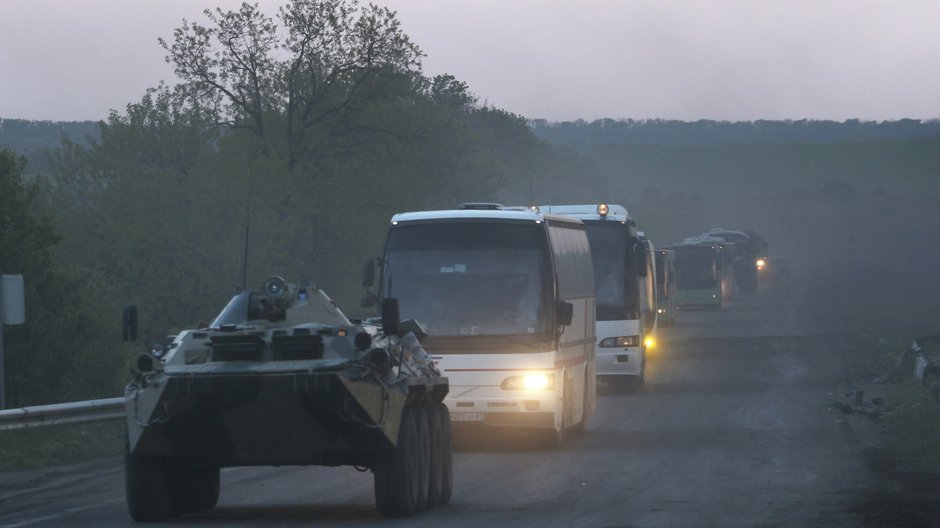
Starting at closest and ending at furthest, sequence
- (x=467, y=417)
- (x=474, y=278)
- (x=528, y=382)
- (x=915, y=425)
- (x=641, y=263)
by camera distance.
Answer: (x=528, y=382) → (x=467, y=417) → (x=474, y=278) → (x=915, y=425) → (x=641, y=263)

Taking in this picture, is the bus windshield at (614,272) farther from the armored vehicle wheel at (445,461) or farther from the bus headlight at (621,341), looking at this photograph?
the armored vehicle wheel at (445,461)

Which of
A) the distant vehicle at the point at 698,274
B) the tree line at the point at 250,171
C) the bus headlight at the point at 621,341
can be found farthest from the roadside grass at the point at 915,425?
the distant vehicle at the point at 698,274

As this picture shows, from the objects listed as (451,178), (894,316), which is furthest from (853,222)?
(894,316)

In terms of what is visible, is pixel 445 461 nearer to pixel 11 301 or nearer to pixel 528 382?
pixel 528 382

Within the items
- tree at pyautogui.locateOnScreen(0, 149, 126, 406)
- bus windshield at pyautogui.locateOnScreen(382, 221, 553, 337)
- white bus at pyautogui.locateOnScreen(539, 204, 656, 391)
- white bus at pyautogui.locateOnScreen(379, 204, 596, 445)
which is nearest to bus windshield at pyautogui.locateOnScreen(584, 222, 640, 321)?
white bus at pyautogui.locateOnScreen(539, 204, 656, 391)

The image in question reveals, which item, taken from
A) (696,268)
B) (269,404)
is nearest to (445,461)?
(269,404)

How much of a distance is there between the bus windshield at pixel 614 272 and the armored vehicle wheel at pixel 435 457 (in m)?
15.6

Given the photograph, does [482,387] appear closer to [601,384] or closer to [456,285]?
[456,285]

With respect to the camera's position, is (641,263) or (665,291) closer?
(641,263)

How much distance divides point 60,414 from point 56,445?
708 millimetres

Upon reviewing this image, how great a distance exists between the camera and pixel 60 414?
1869cm

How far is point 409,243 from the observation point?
19828mm

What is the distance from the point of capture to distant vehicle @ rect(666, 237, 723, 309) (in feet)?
244

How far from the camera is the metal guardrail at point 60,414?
57.6ft
